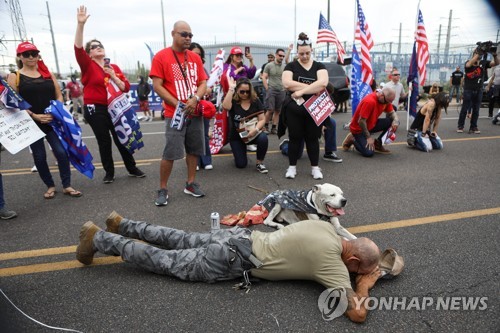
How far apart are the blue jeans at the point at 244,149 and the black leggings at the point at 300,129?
0.62 m

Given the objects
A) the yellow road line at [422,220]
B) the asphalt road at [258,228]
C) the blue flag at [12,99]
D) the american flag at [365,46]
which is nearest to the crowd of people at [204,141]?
the asphalt road at [258,228]

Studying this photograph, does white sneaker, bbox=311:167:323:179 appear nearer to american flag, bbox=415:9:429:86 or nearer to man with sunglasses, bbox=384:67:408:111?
man with sunglasses, bbox=384:67:408:111

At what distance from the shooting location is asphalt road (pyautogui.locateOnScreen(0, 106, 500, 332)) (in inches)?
87.1

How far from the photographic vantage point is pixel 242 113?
18.2ft

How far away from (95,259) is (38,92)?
239 cm

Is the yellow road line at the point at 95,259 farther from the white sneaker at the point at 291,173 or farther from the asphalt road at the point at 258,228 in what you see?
the white sneaker at the point at 291,173

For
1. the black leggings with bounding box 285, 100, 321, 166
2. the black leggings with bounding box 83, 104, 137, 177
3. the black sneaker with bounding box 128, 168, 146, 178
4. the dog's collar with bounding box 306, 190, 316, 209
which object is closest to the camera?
the dog's collar with bounding box 306, 190, 316, 209

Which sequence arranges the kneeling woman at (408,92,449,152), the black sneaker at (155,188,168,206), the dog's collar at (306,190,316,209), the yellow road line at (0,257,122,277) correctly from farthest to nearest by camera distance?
1. the kneeling woman at (408,92,449,152)
2. the black sneaker at (155,188,168,206)
3. the dog's collar at (306,190,316,209)
4. the yellow road line at (0,257,122,277)

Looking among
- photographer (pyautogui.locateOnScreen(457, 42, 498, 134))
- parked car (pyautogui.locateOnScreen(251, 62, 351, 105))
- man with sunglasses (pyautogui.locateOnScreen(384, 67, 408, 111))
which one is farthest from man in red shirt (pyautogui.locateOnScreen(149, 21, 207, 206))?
parked car (pyautogui.locateOnScreen(251, 62, 351, 105))

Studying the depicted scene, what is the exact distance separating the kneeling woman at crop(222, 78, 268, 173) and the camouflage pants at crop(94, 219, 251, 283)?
2.86 metres

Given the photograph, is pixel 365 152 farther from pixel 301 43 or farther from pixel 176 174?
pixel 176 174

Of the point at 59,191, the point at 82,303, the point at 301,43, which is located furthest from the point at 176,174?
the point at 82,303

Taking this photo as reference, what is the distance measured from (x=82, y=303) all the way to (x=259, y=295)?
1.22 metres

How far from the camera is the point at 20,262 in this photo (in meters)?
2.93
